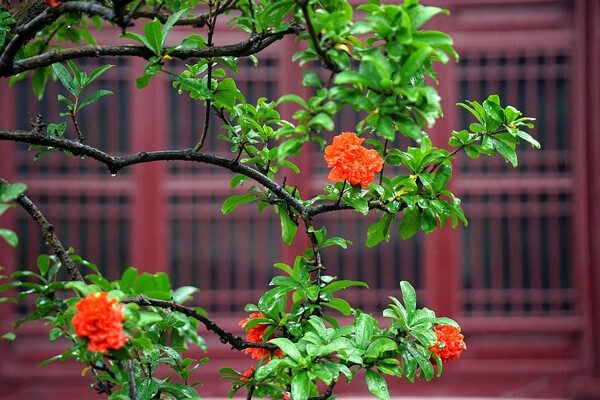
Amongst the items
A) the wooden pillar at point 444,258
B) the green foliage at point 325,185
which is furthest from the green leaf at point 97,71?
the wooden pillar at point 444,258

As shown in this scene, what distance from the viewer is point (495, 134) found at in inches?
69.5

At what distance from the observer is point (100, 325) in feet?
4.41

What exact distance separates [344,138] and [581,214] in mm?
2595

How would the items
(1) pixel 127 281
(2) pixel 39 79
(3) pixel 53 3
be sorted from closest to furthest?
(3) pixel 53 3, (1) pixel 127 281, (2) pixel 39 79

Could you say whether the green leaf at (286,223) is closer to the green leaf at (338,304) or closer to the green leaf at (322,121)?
the green leaf at (338,304)

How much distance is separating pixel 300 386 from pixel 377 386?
16 cm

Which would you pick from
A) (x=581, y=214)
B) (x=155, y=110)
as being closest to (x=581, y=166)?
(x=581, y=214)

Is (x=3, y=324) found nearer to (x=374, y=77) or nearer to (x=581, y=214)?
(x=581, y=214)

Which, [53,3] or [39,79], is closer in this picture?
[53,3]

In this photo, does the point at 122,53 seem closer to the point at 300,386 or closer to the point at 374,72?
the point at 374,72

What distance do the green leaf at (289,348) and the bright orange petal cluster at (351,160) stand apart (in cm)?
32

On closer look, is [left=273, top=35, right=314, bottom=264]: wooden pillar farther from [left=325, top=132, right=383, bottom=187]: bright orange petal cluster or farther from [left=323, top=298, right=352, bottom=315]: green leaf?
[left=325, top=132, right=383, bottom=187]: bright orange petal cluster

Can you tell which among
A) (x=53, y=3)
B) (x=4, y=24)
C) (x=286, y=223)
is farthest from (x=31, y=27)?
(x=286, y=223)

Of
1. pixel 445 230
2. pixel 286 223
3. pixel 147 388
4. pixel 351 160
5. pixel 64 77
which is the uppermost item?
pixel 64 77
